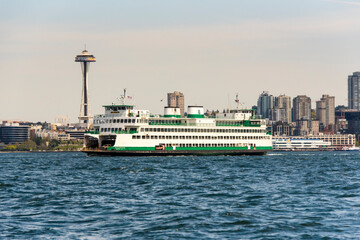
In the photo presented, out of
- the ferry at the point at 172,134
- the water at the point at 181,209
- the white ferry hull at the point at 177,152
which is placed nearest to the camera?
the water at the point at 181,209

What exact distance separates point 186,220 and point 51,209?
777 cm

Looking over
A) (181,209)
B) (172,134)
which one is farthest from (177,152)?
(181,209)

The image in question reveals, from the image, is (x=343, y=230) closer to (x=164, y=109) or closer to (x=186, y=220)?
(x=186, y=220)

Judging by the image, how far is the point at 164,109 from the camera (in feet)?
375

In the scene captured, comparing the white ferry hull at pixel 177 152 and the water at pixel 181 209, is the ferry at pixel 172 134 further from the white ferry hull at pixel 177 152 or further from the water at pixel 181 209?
the water at pixel 181 209

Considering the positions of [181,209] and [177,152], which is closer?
[181,209]

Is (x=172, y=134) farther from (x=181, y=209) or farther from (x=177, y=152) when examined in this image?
(x=181, y=209)

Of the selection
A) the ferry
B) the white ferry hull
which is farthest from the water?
the ferry

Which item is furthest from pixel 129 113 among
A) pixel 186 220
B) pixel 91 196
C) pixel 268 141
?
pixel 186 220

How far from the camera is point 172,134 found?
358ft

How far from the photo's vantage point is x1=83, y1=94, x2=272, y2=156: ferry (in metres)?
104

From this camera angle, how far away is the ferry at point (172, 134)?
10412 centimetres

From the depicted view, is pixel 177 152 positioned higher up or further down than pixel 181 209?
higher up

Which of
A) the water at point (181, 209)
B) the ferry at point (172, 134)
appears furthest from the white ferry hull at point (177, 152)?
the water at point (181, 209)
